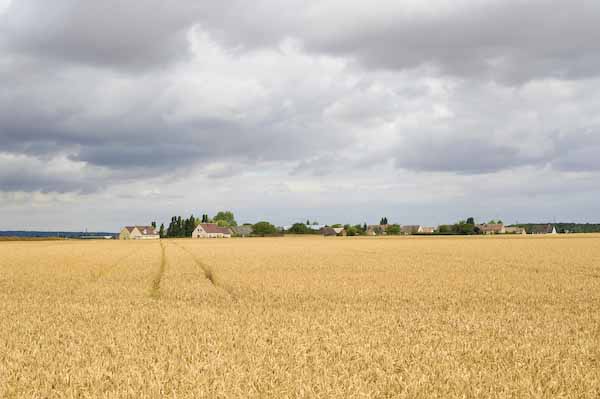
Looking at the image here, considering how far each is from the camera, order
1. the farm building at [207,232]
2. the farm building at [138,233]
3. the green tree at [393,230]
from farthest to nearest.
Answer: the farm building at [138,233]
the green tree at [393,230]
the farm building at [207,232]

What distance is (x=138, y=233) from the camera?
182 metres

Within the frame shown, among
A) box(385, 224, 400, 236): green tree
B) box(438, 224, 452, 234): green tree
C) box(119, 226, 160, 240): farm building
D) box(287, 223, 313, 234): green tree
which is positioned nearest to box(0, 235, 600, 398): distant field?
box(438, 224, 452, 234): green tree

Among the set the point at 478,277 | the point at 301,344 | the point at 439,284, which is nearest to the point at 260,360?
the point at 301,344

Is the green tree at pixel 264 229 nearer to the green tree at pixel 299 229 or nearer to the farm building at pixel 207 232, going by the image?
the green tree at pixel 299 229

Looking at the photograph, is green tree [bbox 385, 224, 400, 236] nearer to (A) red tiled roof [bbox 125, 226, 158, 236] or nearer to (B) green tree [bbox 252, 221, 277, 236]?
(B) green tree [bbox 252, 221, 277, 236]

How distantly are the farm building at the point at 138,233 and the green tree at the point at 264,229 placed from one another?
140ft

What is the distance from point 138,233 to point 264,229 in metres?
51.6

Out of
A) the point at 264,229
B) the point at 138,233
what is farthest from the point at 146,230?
the point at 264,229

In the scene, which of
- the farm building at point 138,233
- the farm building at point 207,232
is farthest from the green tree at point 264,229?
the farm building at point 138,233

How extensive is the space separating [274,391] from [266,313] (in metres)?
5.97

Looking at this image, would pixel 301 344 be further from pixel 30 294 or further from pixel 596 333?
pixel 30 294

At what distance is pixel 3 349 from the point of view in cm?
844

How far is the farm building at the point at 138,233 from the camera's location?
Result: 600 feet

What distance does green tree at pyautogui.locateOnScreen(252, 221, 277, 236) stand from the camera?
159000 mm
